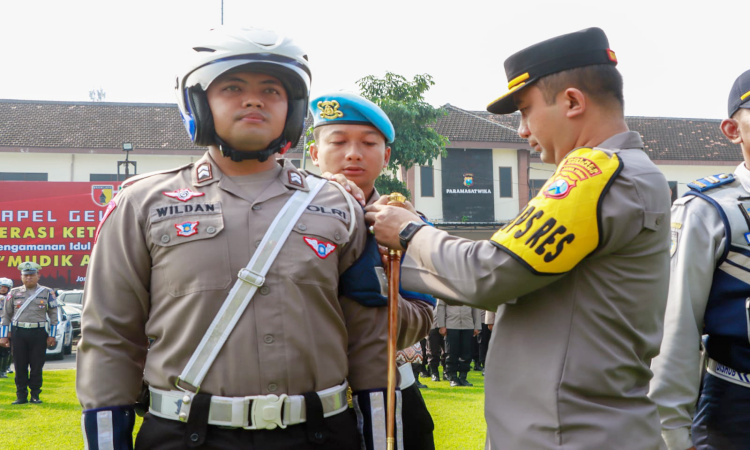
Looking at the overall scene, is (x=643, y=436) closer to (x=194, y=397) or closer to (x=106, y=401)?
(x=194, y=397)

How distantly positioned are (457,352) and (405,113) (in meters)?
12.9

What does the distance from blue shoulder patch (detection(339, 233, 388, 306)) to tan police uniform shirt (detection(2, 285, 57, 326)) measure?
11.9 m

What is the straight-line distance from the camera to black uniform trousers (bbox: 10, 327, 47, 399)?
12.5 m

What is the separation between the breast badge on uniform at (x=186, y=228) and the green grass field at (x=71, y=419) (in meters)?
5.97

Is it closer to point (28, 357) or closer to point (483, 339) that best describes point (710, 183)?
point (28, 357)

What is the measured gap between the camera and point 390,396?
2.72 metres

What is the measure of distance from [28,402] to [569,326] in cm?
1229

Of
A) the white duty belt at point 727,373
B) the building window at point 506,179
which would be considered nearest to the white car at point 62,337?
the white duty belt at point 727,373

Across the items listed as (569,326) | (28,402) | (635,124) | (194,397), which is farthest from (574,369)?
(635,124)

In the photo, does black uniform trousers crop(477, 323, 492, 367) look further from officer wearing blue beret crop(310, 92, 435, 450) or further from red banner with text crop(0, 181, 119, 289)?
red banner with text crop(0, 181, 119, 289)

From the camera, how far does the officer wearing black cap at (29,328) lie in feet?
41.3

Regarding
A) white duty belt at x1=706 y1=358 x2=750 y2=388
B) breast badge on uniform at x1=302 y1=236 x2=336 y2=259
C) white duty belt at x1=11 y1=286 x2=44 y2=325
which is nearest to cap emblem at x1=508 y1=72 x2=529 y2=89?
breast badge on uniform at x1=302 y1=236 x2=336 y2=259

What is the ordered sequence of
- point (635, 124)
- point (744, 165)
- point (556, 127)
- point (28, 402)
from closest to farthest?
point (556, 127), point (744, 165), point (28, 402), point (635, 124)

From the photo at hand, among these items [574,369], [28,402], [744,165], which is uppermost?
[744,165]
